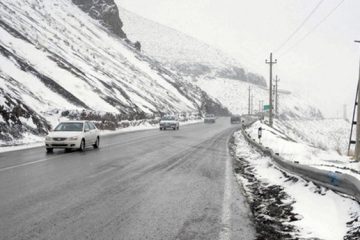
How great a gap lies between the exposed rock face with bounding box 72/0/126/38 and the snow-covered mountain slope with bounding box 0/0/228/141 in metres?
2.71

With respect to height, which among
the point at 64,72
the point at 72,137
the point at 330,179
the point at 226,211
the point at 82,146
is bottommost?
the point at 226,211

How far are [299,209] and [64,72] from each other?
143 feet

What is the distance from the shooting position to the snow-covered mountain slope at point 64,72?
109 ft

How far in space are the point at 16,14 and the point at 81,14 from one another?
35.3 meters

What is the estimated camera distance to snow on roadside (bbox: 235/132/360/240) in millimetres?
6082

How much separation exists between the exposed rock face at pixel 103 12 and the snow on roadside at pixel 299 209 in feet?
304

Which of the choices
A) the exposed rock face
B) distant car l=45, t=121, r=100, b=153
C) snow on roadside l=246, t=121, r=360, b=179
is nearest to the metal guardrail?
snow on roadside l=246, t=121, r=360, b=179

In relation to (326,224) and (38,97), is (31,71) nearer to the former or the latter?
(38,97)

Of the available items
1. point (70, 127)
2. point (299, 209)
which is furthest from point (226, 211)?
point (70, 127)

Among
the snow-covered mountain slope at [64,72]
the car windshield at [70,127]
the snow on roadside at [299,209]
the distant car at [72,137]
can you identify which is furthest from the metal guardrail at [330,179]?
the snow-covered mountain slope at [64,72]

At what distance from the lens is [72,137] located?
18.6 meters

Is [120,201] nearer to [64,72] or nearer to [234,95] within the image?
[64,72]

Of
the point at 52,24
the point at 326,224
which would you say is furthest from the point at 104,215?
the point at 52,24

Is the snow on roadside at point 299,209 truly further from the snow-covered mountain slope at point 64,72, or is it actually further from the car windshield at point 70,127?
the snow-covered mountain slope at point 64,72
